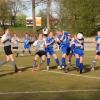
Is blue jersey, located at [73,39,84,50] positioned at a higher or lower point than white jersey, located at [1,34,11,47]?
lower

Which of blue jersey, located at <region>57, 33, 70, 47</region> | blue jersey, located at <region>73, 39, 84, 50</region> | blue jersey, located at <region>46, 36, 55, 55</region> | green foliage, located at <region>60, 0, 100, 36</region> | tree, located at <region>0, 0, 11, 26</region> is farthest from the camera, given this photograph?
tree, located at <region>0, 0, 11, 26</region>

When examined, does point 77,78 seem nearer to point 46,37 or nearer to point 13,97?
point 46,37

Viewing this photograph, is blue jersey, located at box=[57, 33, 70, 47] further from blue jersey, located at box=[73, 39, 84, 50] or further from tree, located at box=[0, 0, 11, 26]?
tree, located at box=[0, 0, 11, 26]

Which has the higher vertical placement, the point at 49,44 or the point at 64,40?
the point at 64,40

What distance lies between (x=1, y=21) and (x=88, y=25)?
34211mm

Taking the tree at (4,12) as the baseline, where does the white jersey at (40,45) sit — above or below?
above

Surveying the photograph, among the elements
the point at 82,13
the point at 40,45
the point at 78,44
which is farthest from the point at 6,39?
the point at 82,13

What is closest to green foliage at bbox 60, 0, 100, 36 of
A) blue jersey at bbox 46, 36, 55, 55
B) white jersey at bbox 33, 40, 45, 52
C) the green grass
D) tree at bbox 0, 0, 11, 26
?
tree at bbox 0, 0, 11, 26

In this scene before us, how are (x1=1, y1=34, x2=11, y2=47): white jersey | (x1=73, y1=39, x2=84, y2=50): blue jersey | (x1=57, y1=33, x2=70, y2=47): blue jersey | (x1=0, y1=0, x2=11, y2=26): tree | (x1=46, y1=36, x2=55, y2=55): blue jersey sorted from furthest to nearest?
(x1=0, y1=0, x2=11, y2=26): tree → (x1=57, y1=33, x2=70, y2=47): blue jersey → (x1=46, y1=36, x2=55, y2=55): blue jersey → (x1=73, y1=39, x2=84, y2=50): blue jersey → (x1=1, y1=34, x2=11, y2=47): white jersey

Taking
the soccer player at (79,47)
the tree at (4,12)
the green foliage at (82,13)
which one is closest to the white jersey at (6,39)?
the soccer player at (79,47)

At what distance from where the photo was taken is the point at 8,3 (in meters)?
92.8

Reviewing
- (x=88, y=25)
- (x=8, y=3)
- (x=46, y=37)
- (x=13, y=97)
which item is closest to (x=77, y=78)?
(x=46, y=37)

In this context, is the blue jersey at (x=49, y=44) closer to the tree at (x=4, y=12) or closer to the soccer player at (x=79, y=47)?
the soccer player at (x=79, y=47)

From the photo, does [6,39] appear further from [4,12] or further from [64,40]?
[4,12]
